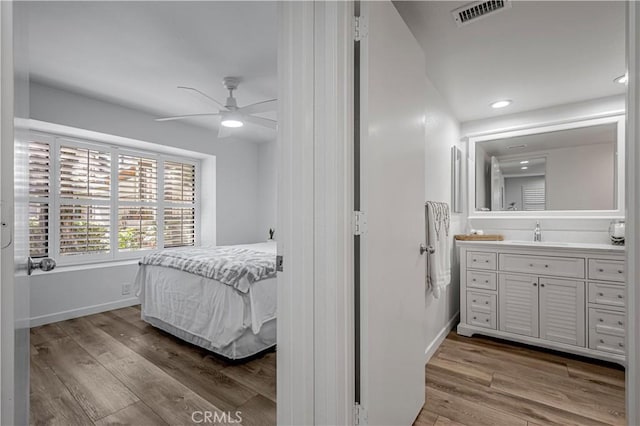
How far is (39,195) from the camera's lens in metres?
3.28

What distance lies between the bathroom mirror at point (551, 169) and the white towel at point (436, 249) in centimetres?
145

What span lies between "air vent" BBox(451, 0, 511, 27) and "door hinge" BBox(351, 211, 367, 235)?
1.33 metres

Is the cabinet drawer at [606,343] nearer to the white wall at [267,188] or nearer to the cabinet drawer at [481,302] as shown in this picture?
the cabinet drawer at [481,302]

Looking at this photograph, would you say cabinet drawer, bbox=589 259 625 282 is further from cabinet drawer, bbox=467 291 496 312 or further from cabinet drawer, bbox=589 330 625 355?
cabinet drawer, bbox=467 291 496 312

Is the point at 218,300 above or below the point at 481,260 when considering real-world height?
below

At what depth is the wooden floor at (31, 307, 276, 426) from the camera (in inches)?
71.0

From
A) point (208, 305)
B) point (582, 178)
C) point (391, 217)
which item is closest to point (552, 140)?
point (582, 178)

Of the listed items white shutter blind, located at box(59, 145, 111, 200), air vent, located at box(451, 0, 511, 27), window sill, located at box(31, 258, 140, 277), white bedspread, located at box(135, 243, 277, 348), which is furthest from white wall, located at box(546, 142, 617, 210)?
white shutter blind, located at box(59, 145, 111, 200)

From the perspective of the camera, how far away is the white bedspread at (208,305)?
7.68 feet

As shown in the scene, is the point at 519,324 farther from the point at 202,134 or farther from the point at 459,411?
the point at 202,134

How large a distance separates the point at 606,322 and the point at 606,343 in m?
0.16

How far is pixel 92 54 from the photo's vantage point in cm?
248

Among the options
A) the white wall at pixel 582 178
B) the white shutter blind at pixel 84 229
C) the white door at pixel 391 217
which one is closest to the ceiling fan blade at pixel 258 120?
the white door at pixel 391 217

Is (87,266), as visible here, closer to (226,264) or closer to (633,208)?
(226,264)
